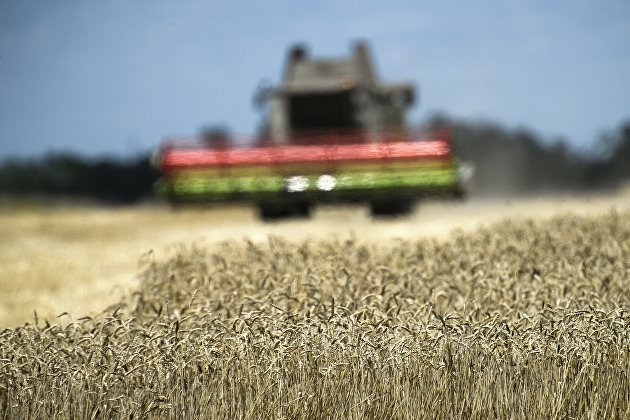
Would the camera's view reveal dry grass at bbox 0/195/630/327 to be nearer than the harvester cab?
Yes

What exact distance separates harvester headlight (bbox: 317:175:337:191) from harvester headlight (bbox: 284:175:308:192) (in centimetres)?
22

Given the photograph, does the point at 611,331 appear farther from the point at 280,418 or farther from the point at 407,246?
the point at 407,246

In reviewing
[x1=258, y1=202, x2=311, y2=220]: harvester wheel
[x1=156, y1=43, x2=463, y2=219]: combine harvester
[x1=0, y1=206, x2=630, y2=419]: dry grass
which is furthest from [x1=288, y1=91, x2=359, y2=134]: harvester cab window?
[x1=0, y1=206, x2=630, y2=419]: dry grass

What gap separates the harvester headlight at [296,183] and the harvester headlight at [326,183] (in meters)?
0.22

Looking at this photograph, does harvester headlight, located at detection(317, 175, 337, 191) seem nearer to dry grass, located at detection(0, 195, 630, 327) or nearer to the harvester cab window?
dry grass, located at detection(0, 195, 630, 327)

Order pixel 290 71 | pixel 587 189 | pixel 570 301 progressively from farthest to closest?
pixel 587 189
pixel 290 71
pixel 570 301

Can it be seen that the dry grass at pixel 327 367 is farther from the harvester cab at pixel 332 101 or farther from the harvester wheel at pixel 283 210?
the harvester cab at pixel 332 101

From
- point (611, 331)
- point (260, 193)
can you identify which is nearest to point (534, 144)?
point (260, 193)

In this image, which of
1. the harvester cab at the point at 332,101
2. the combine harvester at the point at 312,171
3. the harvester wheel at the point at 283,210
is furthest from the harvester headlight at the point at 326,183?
the harvester cab at the point at 332,101

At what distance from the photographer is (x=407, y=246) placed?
9.38 m

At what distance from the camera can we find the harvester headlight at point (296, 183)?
17.3m

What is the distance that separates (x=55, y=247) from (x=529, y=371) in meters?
15.4

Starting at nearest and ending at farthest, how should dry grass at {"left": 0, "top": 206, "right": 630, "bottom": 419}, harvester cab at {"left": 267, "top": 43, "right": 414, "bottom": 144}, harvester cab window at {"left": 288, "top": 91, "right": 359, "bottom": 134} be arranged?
dry grass at {"left": 0, "top": 206, "right": 630, "bottom": 419} < harvester cab at {"left": 267, "top": 43, "right": 414, "bottom": 144} < harvester cab window at {"left": 288, "top": 91, "right": 359, "bottom": 134}

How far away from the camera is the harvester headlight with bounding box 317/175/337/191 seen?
17.3 meters
